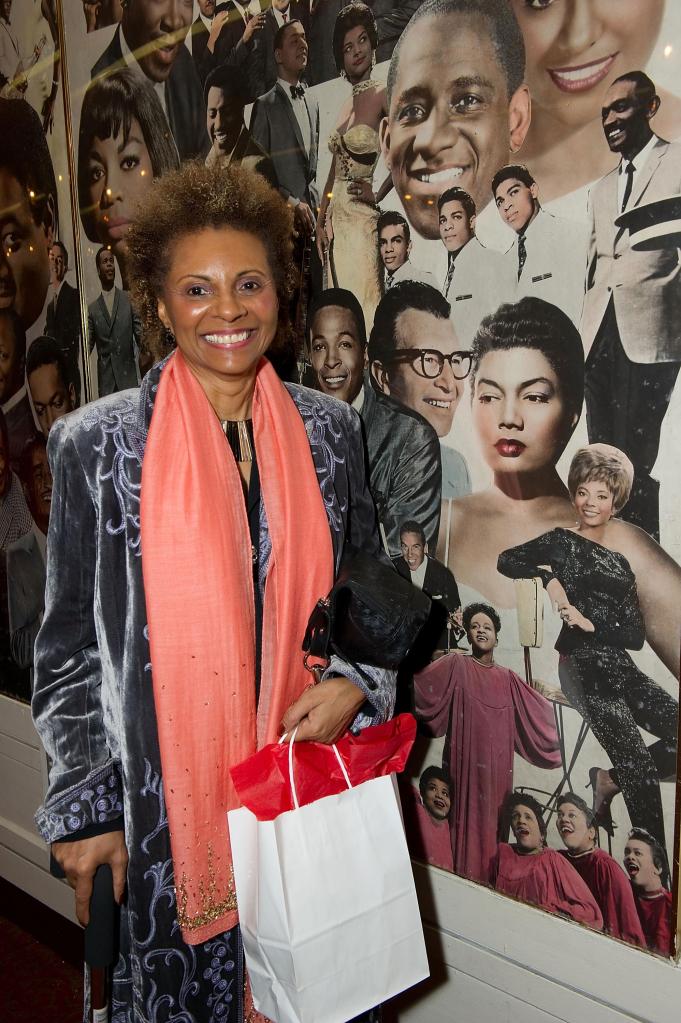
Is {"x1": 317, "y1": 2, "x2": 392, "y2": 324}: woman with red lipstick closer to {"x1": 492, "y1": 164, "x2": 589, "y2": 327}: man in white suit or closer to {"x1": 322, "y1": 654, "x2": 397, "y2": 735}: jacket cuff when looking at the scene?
{"x1": 492, "y1": 164, "x2": 589, "y2": 327}: man in white suit

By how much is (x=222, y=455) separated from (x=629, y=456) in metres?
0.64

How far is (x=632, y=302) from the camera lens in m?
1.28

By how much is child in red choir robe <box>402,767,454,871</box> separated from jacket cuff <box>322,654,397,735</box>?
0.31m

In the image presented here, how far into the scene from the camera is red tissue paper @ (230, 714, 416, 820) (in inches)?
48.1

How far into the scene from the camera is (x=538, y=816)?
1.50m

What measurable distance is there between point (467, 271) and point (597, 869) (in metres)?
1.04

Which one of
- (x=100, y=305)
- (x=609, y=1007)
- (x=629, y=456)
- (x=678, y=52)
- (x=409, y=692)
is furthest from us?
(x=100, y=305)

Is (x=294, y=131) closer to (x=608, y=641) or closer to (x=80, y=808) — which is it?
(x=608, y=641)

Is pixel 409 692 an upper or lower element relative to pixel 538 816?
upper

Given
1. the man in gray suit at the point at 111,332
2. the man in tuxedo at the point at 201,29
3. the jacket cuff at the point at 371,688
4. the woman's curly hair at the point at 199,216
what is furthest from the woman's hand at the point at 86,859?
the man in tuxedo at the point at 201,29

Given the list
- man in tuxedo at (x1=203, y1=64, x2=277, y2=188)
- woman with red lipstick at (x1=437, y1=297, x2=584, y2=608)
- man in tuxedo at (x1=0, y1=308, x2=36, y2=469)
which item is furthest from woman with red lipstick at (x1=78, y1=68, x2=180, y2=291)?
woman with red lipstick at (x1=437, y1=297, x2=584, y2=608)

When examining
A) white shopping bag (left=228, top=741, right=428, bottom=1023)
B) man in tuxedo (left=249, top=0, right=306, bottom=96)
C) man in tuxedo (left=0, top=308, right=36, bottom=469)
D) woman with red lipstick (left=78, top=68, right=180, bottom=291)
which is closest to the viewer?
white shopping bag (left=228, top=741, right=428, bottom=1023)

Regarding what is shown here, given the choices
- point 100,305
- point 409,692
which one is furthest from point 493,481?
point 100,305

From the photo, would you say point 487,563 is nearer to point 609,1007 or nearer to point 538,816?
point 538,816
